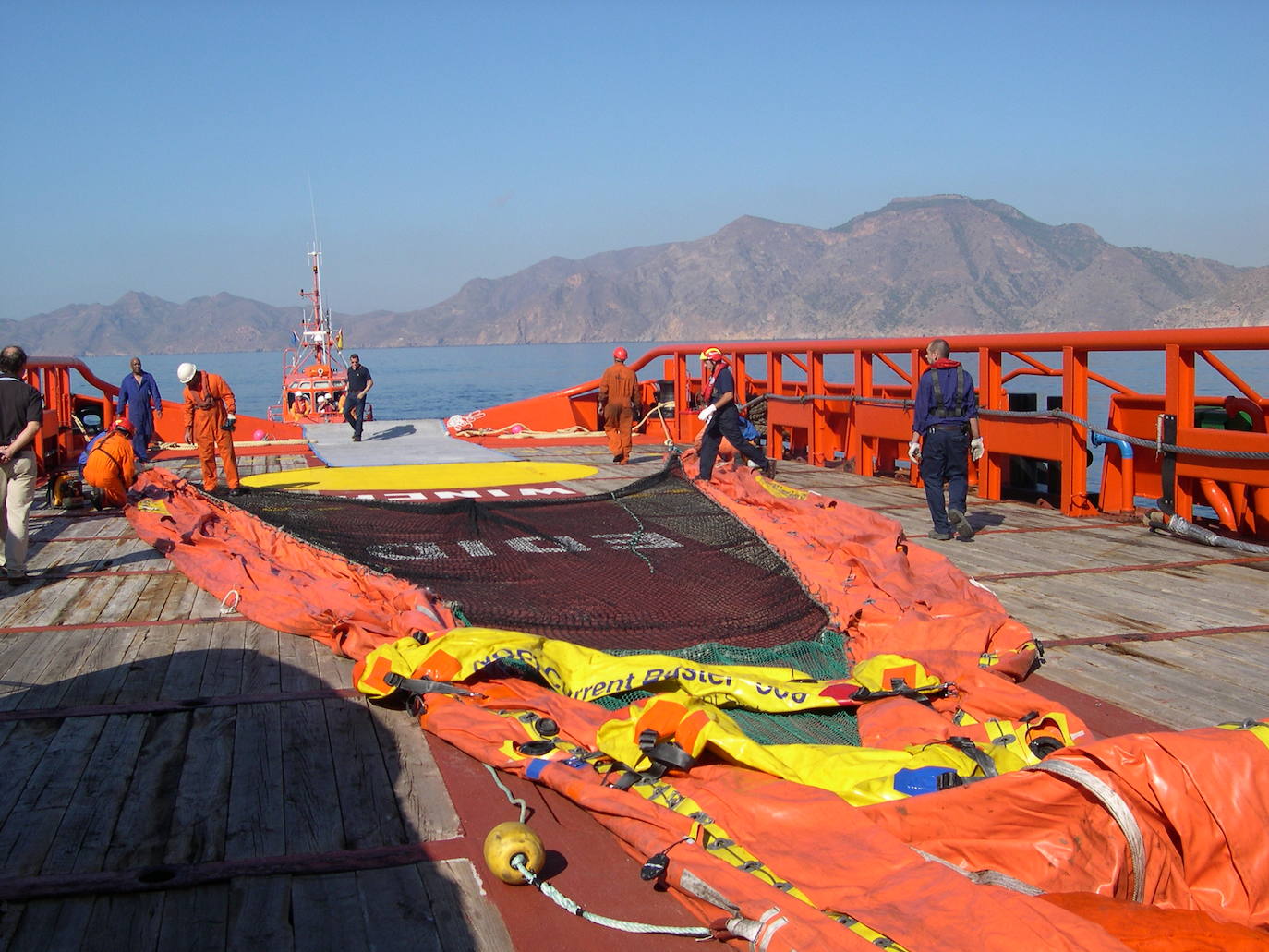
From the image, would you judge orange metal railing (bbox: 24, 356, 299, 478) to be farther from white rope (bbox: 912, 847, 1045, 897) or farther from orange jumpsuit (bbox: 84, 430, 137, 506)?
white rope (bbox: 912, 847, 1045, 897)

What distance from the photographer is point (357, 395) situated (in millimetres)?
19031

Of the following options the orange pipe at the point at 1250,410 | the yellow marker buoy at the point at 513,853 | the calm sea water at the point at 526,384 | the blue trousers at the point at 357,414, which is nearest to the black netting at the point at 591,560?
the yellow marker buoy at the point at 513,853

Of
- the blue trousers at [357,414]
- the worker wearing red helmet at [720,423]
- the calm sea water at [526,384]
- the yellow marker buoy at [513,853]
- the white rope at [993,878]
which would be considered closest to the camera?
the white rope at [993,878]

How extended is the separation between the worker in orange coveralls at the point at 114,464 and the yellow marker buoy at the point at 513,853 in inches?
313

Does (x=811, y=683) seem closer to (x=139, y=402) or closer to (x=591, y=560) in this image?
(x=591, y=560)

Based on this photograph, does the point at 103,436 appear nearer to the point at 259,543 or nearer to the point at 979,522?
the point at 259,543

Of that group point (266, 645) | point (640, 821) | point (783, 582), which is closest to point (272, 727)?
point (266, 645)

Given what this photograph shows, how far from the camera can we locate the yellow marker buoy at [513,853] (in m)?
3.06

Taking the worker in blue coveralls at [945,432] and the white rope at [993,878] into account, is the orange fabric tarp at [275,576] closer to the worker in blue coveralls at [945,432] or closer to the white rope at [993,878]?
the white rope at [993,878]

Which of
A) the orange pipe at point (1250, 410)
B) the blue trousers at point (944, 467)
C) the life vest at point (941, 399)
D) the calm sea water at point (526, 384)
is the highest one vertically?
the life vest at point (941, 399)

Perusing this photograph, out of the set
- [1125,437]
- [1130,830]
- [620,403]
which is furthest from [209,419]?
[1130,830]

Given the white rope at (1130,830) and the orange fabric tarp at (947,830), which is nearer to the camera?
the orange fabric tarp at (947,830)

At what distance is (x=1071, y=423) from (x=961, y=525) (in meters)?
1.85

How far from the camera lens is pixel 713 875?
115 inches
